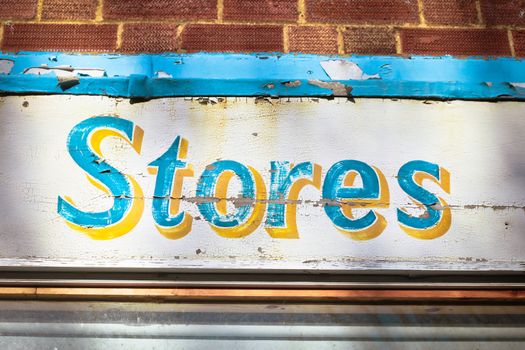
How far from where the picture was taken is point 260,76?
1694 millimetres

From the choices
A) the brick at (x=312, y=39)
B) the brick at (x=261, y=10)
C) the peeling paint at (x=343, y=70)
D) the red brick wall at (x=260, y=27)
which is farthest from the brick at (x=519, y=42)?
the brick at (x=261, y=10)

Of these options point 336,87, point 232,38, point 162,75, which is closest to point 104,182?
point 162,75

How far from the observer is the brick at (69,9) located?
177 centimetres

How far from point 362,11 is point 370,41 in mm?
115

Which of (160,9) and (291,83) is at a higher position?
(160,9)

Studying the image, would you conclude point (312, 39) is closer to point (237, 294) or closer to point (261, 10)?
point (261, 10)

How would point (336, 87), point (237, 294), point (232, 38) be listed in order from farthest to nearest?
point (232, 38), point (336, 87), point (237, 294)

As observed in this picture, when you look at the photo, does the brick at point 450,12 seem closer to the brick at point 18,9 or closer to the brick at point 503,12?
the brick at point 503,12

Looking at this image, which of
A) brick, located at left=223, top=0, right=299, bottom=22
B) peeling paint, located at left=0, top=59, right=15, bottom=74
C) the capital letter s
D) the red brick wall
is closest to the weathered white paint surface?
the capital letter s

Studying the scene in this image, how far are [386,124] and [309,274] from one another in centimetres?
51

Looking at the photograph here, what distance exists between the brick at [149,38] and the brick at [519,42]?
1.13 m

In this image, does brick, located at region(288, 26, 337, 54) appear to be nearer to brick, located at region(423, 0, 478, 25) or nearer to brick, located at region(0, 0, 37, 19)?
brick, located at region(423, 0, 478, 25)

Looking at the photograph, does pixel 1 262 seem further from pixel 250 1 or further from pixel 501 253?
pixel 501 253

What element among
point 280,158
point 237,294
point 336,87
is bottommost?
point 237,294
